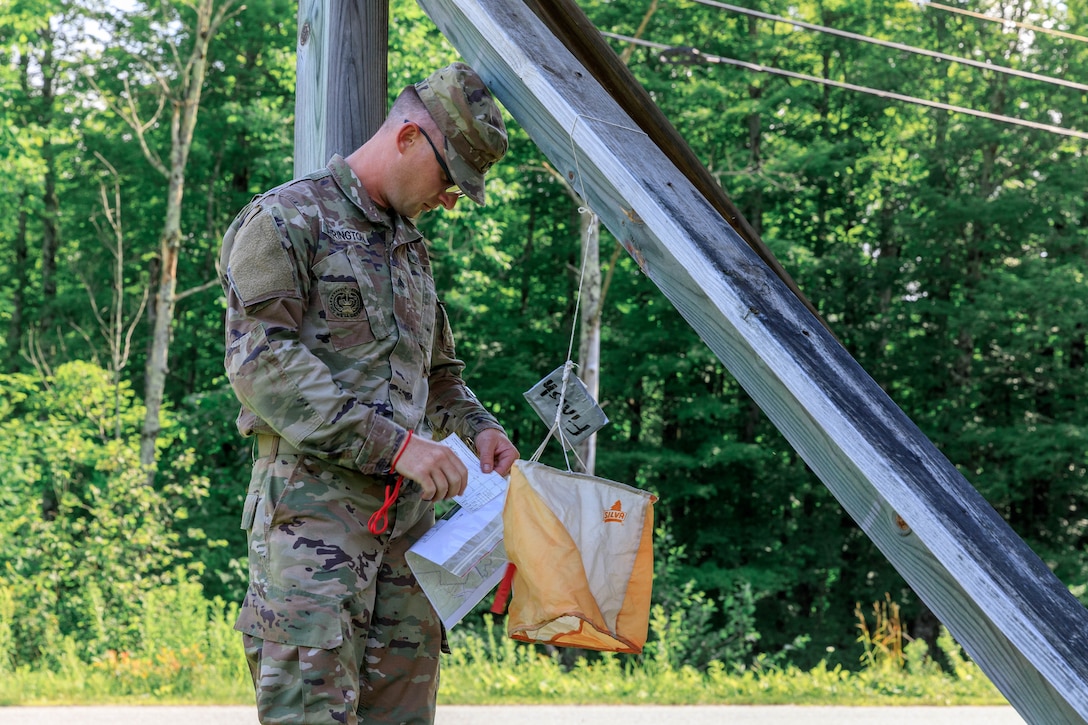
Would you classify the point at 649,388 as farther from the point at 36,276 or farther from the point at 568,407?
the point at 568,407

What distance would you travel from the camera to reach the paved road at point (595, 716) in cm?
600

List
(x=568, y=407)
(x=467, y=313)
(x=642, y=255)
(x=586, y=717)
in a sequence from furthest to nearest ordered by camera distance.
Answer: (x=467, y=313), (x=586, y=717), (x=568, y=407), (x=642, y=255)

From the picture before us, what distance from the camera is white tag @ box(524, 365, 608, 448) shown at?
7.16 ft

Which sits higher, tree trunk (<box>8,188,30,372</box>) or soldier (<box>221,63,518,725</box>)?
soldier (<box>221,63,518,725</box>)

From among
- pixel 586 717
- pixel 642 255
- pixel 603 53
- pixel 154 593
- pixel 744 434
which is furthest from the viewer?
pixel 744 434

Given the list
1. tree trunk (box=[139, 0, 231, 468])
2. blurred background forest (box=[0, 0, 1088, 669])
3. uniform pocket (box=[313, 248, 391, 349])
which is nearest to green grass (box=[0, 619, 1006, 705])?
uniform pocket (box=[313, 248, 391, 349])

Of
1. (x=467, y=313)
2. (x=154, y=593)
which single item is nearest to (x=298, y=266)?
(x=154, y=593)

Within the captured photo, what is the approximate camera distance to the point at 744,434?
1980 cm

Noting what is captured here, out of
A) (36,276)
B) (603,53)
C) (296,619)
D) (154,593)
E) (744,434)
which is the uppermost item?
(603,53)

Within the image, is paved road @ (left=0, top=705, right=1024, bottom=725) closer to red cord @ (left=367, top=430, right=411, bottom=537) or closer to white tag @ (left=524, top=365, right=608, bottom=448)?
white tag @ (left=524, top=365, right=608, bottom=448)

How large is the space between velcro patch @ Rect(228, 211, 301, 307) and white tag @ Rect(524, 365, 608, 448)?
549 mm

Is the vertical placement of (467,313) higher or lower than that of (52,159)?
lower

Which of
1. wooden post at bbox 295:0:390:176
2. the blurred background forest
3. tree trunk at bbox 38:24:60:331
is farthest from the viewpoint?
tree trunk at bbox 38:24:60:331

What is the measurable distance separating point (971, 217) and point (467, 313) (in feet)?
28.6
